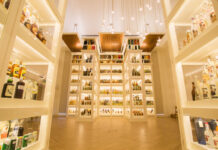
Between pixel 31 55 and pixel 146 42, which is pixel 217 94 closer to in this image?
pixel 31 55

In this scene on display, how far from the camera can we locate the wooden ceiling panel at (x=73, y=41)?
580 centimetres

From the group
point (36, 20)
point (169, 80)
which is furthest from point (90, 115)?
point (169, 80)

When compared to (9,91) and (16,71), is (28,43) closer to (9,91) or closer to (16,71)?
(16,71)

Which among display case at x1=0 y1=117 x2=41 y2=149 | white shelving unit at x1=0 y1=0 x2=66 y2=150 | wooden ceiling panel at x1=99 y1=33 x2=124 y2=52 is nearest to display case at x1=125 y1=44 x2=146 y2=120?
wooden ceiling panel at x1=99 y1=33 x2=124 y2=52

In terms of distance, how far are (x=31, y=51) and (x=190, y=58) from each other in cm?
172

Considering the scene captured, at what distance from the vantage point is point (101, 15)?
16.5 feet

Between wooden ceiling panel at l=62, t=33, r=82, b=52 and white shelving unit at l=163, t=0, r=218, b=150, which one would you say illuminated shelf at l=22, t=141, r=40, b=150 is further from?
wooden ceiling panel at l=62, t=33, r=82, b=52

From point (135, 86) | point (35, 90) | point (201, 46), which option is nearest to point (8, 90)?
point (35, 90)

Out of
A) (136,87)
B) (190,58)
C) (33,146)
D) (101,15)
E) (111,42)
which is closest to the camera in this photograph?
(33,146)

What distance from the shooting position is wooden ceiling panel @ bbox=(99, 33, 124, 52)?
17.8 feet

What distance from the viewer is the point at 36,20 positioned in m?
1.36

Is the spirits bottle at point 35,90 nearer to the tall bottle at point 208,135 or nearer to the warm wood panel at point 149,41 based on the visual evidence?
the tall bottle at point 208,135

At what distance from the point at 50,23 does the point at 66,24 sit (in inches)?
179

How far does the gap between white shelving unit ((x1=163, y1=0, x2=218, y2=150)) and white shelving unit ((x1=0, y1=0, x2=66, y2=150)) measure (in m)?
1.47
